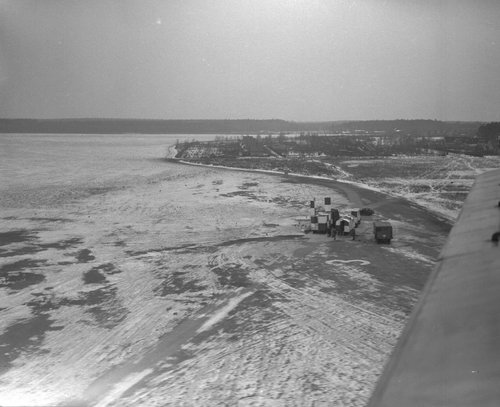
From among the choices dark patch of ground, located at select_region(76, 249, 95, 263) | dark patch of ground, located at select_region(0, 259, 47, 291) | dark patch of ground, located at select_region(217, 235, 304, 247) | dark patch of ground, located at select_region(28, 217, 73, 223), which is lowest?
dark patch of ground, located at select_region(0, 259, 47, 291)

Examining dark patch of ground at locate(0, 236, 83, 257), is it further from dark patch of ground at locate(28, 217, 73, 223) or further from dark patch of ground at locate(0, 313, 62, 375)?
dark patch of ground at locate(0, 313, 62, 375)

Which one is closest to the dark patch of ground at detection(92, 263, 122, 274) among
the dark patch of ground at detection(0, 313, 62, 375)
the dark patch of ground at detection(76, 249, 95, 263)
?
the dark patch of ground at detection(76, 249, 95, 263)

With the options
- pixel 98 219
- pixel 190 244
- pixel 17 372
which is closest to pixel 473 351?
pixel 17 372

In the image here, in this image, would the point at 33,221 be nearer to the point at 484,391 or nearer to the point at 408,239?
the point at 408,239

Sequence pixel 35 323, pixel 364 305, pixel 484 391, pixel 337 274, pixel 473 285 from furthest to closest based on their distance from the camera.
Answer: pixel 337 274 → pixel 364 305 → pixel 35 323 → pixel 473 285 → pixel 484 391

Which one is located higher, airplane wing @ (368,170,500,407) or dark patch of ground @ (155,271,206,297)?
airplane wing @ (368,170,500,407)

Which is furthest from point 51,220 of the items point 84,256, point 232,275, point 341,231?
point 341,231

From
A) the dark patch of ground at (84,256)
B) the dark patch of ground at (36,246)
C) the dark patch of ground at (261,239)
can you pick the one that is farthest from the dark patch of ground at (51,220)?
the dark patch of ground at (261,239)
